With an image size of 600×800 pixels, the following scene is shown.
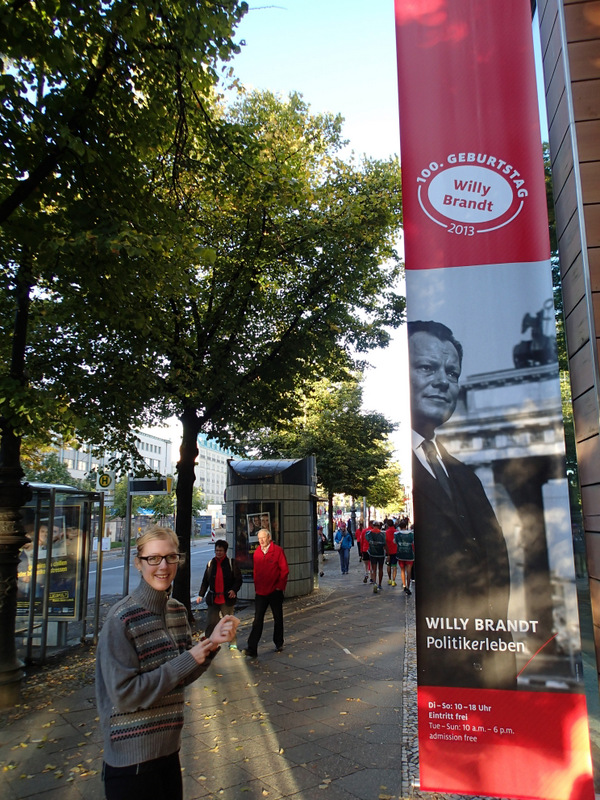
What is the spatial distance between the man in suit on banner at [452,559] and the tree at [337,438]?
23.9m

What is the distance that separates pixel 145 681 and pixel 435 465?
1598 mm

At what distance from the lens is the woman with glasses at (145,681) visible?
7.68 feet

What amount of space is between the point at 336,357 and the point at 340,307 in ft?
4.89

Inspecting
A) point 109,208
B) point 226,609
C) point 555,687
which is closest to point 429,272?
point 555,687

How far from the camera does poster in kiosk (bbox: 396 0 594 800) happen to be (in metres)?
2.70

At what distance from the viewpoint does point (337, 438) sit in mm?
28250

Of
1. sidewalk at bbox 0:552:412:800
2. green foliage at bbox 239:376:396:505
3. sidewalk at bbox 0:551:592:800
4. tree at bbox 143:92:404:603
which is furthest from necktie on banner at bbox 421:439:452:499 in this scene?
green foliage at bbox 239:376:396:505

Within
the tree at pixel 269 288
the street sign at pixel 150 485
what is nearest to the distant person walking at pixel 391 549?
the tree at pixel 269 288

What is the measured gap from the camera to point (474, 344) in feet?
9.80

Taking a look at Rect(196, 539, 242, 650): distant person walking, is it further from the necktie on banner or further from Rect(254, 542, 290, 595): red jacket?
the necktie on banner

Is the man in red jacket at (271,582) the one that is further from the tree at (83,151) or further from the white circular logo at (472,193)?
the white circular logo at (472,193)

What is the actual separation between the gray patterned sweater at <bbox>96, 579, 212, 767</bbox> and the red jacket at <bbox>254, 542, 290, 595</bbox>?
5834 millimetres

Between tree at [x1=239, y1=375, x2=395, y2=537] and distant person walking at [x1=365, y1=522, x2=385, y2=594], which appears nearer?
distant person walking at [x1=365, y1=522, x2=385, y2=594]

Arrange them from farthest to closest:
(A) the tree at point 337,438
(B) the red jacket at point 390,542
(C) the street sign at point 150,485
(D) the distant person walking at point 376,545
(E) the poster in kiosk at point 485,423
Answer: (A) the tree at point 337,438 < (B) the red jacket at point 390,542 < (D) the distant person walking at point 376,545 < (C) the street sign at point 150,485 < (E) the poster in kiosk at point 485,423
